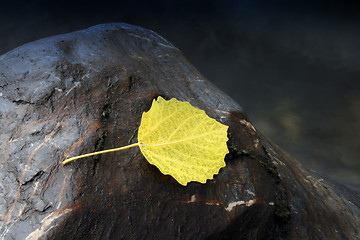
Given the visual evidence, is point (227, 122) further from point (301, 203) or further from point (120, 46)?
point (120, 46)

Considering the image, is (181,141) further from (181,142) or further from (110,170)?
(110,170)

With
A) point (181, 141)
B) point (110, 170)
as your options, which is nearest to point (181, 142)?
point (181, 141)

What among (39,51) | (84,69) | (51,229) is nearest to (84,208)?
(51,229)

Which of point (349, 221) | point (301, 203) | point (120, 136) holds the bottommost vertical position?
point (349, 221)
